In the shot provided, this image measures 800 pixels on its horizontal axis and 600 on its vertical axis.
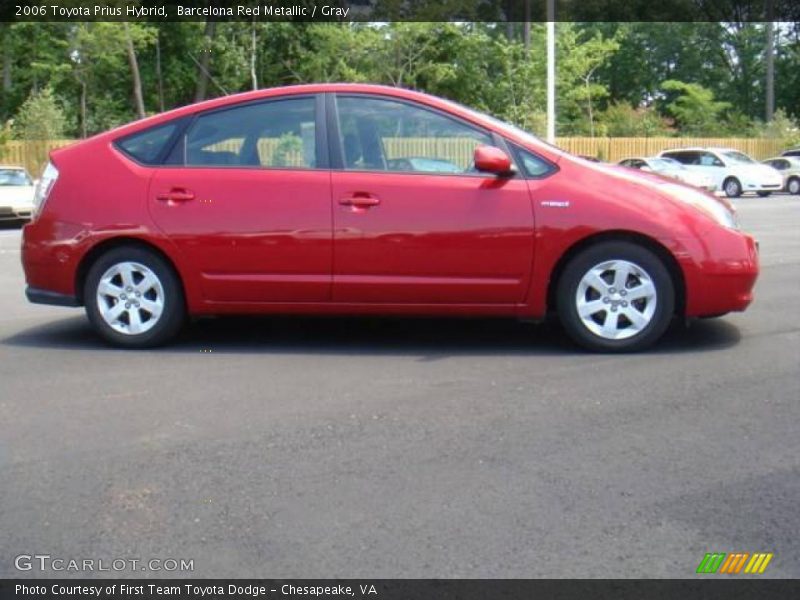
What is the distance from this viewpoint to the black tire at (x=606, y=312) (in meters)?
6.52

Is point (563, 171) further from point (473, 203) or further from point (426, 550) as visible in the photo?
point (426, 550)

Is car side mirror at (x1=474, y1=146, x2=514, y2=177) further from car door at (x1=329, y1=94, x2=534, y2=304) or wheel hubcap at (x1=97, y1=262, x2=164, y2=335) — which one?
wheel hubcap at (x1=97, y1=262, x2=164, y2=335)

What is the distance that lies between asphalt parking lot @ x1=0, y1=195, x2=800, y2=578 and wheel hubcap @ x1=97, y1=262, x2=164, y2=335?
22cm

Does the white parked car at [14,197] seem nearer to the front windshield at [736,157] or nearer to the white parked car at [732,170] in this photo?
the white parked car at [732,170]

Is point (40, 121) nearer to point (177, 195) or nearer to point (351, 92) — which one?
point (177, 195)

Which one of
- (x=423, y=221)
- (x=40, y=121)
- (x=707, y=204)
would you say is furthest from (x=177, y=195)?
(x=40, y=121)

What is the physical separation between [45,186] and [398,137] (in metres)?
2.38

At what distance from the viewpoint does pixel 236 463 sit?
4.64 m

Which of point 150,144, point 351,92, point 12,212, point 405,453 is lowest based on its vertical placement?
point 405,453

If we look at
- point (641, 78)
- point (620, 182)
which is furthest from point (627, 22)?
point (620, 182)

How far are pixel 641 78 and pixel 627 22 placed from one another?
23.0 ft

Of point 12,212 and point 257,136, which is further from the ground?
Result: point 257,136

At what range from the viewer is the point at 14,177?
22469 millimetres

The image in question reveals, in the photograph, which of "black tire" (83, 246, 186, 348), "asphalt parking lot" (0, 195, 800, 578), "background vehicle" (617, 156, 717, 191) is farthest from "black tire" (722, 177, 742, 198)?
"black tire" (83, 246, 186, 348)
